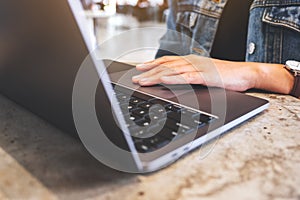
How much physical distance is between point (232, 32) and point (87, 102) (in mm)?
862

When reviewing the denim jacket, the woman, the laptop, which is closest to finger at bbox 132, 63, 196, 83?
the woman

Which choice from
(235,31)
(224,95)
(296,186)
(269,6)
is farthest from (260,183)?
(235,31)

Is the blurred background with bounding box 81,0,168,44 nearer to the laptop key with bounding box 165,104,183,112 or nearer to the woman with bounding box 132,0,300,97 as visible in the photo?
the woman with bounding box 132,0,300,97

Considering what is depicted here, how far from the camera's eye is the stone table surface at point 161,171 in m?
0.30

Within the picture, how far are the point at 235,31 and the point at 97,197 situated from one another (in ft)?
3.00

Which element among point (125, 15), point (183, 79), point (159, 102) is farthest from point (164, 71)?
point (125, 15)

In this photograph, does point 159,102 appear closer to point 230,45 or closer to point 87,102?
point 87,102

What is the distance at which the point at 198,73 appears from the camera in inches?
24.4

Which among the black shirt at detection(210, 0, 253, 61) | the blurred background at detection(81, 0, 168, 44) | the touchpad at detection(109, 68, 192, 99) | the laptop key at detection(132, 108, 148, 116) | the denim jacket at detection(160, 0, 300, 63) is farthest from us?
the blurred background at detection(81, 0, 168, 44)

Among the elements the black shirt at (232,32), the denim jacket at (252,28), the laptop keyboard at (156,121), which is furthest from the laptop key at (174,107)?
the black shirt at (232,32)

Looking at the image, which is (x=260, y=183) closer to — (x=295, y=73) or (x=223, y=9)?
(x=295, y=73)

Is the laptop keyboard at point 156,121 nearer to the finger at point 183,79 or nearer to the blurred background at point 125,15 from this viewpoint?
the finger at point 183,79

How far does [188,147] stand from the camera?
1.18ft

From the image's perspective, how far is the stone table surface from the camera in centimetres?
30
